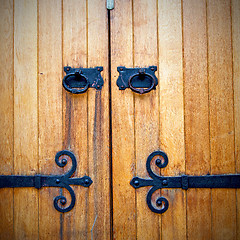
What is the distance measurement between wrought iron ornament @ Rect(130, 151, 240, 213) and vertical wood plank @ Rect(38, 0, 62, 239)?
382 mm

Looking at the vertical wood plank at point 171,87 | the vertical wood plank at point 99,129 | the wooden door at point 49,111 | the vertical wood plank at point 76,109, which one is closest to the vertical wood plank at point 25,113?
the wooden door at point 49,111

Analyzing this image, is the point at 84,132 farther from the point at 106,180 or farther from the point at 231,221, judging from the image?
the point at 231,221

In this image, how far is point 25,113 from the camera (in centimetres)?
76

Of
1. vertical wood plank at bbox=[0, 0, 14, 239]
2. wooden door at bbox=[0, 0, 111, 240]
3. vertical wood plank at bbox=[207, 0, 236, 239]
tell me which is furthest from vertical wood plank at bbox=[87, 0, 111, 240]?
vertical wood plank at bbox=[207, 0, 236, 239]

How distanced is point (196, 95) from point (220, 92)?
11cm

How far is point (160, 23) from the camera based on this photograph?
0.76 meters

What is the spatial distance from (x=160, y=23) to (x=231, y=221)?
928mm

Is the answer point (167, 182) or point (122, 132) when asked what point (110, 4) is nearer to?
point (122, 132)

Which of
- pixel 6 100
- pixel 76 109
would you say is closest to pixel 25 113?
pixel 6 100

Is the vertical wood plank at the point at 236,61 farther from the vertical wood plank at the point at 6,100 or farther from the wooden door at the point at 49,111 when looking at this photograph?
the vertical wood plank at the point at 6,100

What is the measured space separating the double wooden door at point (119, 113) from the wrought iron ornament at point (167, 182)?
23mm

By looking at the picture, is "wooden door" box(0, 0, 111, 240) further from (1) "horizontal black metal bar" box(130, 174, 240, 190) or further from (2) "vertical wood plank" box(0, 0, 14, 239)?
(1) "horizontal black metal bar" box(130, 174, 240, 190)

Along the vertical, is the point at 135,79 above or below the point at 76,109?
above

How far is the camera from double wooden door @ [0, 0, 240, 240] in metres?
0.75
